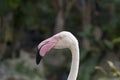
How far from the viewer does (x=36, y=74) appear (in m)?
7.21

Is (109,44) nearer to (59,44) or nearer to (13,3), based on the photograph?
(13,3)

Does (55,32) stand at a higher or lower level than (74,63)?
higher

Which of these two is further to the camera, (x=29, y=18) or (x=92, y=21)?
(x=92, y=21)

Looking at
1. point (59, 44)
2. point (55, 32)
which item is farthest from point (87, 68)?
point (59, 44)

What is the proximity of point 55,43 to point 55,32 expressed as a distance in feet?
14.7

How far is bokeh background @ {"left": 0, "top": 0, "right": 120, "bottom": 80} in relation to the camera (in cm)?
720

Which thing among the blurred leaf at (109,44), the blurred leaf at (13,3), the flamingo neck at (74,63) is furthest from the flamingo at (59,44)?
the blurred leaf at (109,44)

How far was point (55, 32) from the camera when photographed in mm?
7965

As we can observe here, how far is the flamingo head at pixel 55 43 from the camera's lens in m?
3.47

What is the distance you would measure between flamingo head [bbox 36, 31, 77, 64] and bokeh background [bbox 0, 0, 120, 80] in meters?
3.45

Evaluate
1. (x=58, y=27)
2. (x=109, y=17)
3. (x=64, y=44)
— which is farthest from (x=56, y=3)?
(x=64, y=44)

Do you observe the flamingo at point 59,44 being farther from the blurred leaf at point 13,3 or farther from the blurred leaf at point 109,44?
the blurred leaf at point 109,44

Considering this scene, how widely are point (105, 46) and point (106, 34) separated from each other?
70 cm

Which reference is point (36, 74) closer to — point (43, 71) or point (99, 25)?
point (43, 71)
